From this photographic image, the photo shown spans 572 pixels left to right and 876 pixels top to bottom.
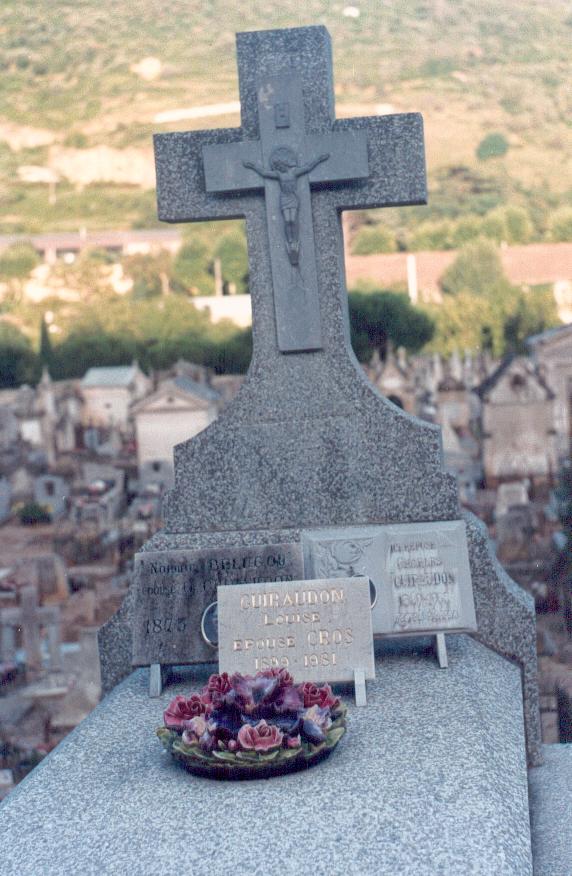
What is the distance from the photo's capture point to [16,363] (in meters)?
53.2

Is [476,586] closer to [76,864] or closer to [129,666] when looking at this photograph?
[129,666]

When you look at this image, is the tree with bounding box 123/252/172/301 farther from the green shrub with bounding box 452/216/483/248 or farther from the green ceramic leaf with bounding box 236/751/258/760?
the green ceramic leaf with bounding box 236/751/258/760

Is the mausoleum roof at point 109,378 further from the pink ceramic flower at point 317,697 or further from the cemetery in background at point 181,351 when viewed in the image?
the pink ceramic flower at point 317,697

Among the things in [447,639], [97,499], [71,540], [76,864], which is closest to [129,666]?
[447,639]

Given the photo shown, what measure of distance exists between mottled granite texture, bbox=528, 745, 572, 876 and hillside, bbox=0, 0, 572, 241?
112916 millimetres

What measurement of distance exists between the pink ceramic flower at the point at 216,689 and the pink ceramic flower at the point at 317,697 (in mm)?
255

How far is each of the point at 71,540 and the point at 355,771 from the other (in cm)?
1149

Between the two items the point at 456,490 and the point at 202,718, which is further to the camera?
the point at 456,490

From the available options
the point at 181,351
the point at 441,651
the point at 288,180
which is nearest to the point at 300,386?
the point at 288,180

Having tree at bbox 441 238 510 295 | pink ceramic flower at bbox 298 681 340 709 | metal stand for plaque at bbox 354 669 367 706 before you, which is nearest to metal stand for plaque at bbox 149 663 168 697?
metal stand for plaque at bbox 354 669 367 706

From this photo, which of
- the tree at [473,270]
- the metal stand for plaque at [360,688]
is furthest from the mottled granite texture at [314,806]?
the tree at [473,270]

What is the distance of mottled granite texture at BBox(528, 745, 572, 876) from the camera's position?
171 inches

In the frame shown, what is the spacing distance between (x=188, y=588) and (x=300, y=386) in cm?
118

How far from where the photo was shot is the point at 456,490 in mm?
6141
